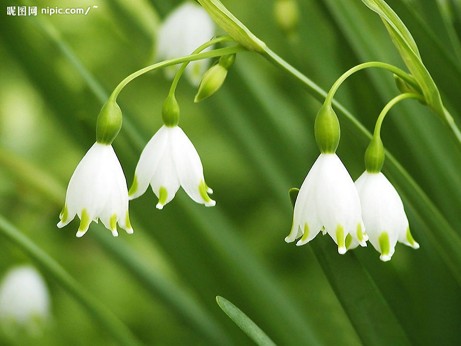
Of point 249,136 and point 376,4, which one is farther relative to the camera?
point 249,136

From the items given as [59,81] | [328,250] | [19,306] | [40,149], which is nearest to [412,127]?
[328,250]

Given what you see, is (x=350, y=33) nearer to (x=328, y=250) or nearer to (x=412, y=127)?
(x=412, y=127)

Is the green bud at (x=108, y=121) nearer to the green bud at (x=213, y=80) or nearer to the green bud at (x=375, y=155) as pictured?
Answer: the green bud at (x=213, y=80)

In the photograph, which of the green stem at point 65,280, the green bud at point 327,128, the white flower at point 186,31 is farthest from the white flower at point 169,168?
the white flower at point 186,31

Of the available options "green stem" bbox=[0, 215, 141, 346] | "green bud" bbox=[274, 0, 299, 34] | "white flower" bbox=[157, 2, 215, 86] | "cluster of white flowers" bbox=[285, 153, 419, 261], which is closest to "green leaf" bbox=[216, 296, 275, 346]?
"cluster of white flowers" bbox=[285, 153, 419, 261]

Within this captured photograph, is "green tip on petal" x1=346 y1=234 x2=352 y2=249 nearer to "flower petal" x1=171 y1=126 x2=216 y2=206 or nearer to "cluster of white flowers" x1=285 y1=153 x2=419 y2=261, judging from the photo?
"cluster of white flowers" x1=285 y1=153 x2=419 y2=261
